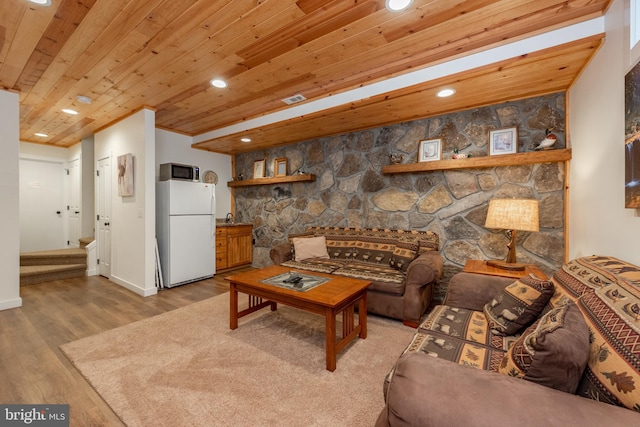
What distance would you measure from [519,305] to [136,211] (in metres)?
4.29

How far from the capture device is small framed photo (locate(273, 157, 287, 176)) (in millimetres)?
4781

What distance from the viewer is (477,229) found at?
121 inches

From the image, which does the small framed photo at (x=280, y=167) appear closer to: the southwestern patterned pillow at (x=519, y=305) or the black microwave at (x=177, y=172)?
the black microwave at (x=177, y=172)

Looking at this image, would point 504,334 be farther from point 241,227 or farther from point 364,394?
point 241,227

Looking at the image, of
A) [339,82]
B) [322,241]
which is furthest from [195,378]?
[339,82]

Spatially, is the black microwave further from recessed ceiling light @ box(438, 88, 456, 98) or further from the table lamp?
the table lamp

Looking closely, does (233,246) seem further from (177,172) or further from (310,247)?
(310,247)

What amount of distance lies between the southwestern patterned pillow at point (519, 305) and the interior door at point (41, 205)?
7735 millimetres

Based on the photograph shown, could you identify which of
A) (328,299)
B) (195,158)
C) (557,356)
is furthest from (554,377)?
(195,158)

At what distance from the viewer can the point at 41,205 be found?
5.43m

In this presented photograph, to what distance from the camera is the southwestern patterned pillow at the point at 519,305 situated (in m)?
1.51

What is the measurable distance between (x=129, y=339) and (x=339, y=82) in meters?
3.18

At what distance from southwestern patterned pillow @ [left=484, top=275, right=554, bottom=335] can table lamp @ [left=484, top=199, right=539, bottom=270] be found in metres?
0.70

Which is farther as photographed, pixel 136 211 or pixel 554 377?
pixel 136 211
